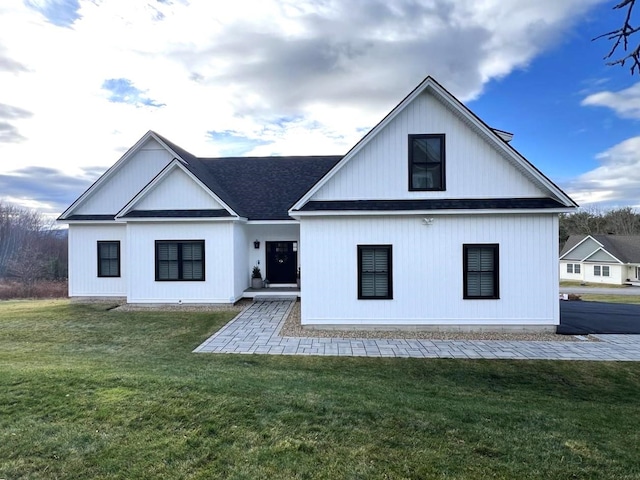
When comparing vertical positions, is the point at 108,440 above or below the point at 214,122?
below

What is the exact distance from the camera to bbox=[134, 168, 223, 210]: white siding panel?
1366cm

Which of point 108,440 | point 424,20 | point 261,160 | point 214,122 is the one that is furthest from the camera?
point 261,160

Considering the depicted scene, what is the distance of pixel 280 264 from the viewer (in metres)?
16.5

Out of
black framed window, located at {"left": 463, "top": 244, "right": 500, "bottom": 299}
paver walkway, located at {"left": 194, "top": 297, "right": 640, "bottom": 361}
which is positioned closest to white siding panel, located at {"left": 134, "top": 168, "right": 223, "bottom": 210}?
paver walkway, located at {"left": 194, "top": 297, "right": 640, "bottom": 361}

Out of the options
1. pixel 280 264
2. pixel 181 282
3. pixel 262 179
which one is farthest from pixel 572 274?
pixel 181 282

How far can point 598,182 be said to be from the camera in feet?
171

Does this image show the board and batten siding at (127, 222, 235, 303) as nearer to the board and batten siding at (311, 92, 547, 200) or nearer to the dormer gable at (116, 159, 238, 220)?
the dormer gable at (116, 159, 238, 220)

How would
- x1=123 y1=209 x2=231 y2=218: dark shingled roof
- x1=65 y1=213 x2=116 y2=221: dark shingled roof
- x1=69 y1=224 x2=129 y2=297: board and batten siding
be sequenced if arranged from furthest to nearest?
x1=69 y1=224 x2=129 y2=297: board and batten siding
x1=65 y1=213 x2=116 y2=221: dark shingled roof
x1=123 y1=209 x2=231 y2=218: dark shingled roof

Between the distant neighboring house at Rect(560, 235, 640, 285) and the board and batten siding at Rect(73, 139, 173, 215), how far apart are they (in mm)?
53150

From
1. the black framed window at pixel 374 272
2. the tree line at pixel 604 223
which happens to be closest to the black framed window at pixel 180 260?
the black framed window at pixel 374 272

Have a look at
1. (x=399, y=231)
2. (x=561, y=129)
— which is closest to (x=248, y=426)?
(x=399, y=231)

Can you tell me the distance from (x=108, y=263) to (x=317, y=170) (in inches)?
418

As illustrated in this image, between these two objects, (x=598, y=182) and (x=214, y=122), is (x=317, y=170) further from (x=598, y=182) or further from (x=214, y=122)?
(x=598, y=182)

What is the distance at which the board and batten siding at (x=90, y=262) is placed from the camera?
50.8 ft
